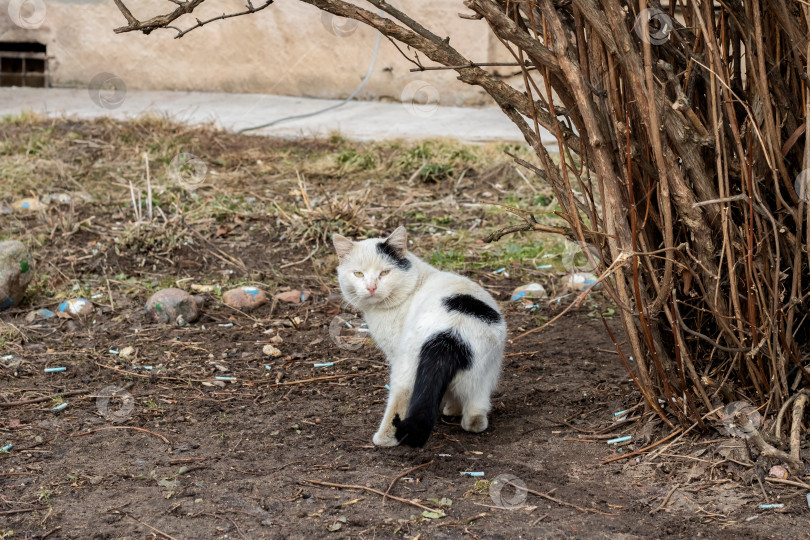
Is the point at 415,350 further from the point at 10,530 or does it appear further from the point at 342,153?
the point at 342,153

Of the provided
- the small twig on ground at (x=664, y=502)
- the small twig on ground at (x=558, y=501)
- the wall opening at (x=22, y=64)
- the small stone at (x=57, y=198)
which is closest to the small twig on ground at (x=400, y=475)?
the small twig on ground at (x=558, y=501)

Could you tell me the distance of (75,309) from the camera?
4348mm

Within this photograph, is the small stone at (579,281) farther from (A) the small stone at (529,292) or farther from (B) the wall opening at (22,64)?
(B) the wall opening at (22,64)

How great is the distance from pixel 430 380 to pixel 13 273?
2599 millimetres

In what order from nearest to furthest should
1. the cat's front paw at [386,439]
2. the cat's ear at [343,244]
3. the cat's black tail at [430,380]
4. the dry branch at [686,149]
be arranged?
1. the dry branch at [686,149]
2. the cat's black tail at [430,380]
3. the cat's front paw at [386,439]
4. the cat's ear at [343,244]

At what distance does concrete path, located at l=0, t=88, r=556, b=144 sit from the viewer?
25.2 feet

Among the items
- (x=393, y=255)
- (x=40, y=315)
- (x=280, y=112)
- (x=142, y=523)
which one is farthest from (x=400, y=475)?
(x=280, y=112)

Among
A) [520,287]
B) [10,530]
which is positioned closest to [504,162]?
[520,287]

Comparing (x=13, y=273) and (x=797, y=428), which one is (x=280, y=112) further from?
(x=797, y=428)

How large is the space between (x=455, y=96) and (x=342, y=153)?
2.44m

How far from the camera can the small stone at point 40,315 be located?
4289 millimetres

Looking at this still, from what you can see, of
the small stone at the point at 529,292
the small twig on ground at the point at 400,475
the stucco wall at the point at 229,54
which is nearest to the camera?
the small twig on ground at the point at 400,475

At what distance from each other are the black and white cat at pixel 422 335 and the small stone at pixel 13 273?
6.01ft

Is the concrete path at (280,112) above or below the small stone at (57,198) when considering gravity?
above
